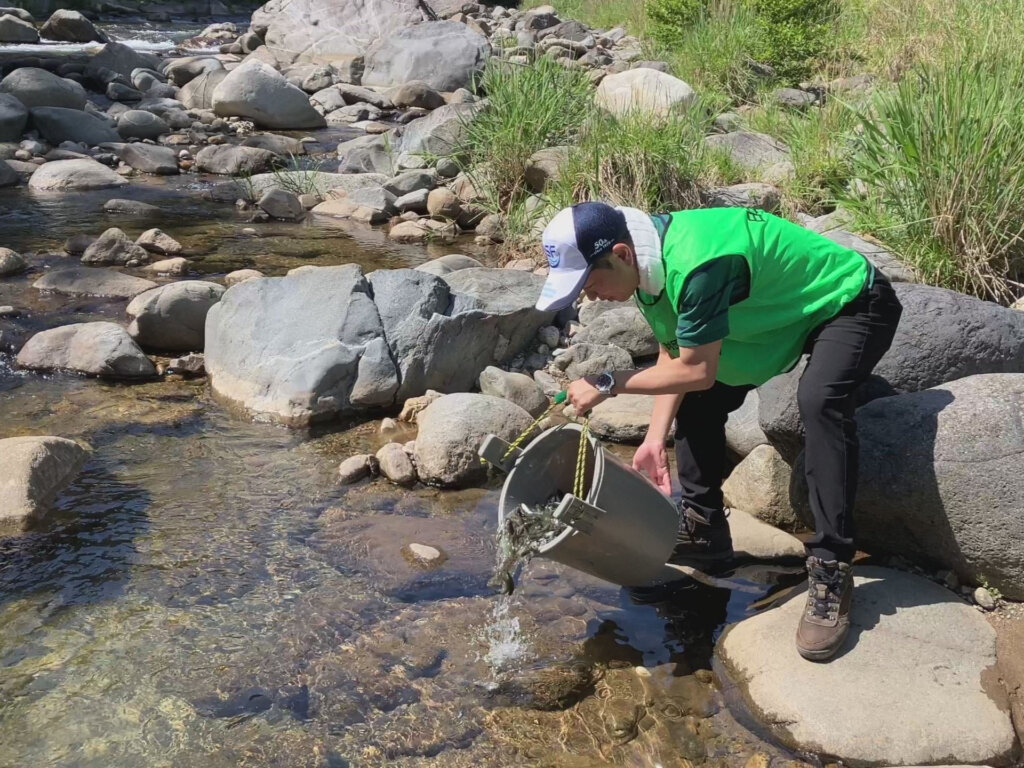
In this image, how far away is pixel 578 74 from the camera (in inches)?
369

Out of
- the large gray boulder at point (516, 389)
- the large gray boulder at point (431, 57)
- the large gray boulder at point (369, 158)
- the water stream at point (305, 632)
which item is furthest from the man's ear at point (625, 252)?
the large gray boulder at point (431, 57)

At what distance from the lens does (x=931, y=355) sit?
12.9 feet

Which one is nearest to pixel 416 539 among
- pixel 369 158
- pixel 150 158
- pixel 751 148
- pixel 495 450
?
pixel 495 450

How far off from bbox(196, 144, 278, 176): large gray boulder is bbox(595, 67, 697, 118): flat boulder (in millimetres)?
3924

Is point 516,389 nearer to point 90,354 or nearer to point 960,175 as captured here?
point 90,354

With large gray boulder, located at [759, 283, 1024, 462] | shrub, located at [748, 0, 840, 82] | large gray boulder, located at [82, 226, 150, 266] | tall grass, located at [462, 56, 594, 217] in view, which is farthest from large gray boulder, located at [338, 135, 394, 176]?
large gray boulder, located at [759, 283, 1024, 462]

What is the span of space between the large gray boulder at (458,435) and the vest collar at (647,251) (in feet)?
6.18

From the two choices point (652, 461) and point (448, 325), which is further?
point (448, 325)

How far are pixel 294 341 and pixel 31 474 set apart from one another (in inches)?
63.4

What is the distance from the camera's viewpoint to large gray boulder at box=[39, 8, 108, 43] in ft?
65.9

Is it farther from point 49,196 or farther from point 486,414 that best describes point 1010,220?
point 49,196

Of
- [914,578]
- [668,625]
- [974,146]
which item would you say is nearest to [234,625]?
[668,625]

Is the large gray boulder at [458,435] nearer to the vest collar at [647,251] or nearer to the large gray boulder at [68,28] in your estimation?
the vest collar at [647,251]

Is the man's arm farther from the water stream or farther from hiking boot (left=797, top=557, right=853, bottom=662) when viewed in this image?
the water stream
